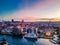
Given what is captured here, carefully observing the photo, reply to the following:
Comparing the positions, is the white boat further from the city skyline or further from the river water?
the city skyline

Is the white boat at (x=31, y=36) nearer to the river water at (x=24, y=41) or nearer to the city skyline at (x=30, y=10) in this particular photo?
the river water at (x=24, y=41)

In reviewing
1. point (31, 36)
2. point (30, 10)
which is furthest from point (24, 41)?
point (30, 10)

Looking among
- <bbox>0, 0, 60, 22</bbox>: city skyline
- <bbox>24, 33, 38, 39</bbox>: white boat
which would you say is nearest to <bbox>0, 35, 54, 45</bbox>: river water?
<bbox>24, 33, 38, 39</bbox>: white boat

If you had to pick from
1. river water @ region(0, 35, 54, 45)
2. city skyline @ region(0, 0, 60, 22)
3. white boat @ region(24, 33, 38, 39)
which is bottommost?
river water @ region(0, 35, 54, 45)

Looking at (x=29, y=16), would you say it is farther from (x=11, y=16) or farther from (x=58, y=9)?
(x=58, y=9)

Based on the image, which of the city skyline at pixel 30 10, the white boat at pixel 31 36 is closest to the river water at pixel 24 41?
the white boat at pixel 31 36

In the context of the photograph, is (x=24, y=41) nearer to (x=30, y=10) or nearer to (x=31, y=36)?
(x=31, y=36)

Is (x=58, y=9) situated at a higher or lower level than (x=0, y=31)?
higher

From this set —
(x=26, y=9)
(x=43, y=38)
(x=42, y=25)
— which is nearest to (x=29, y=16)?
(x=26, y=9)
